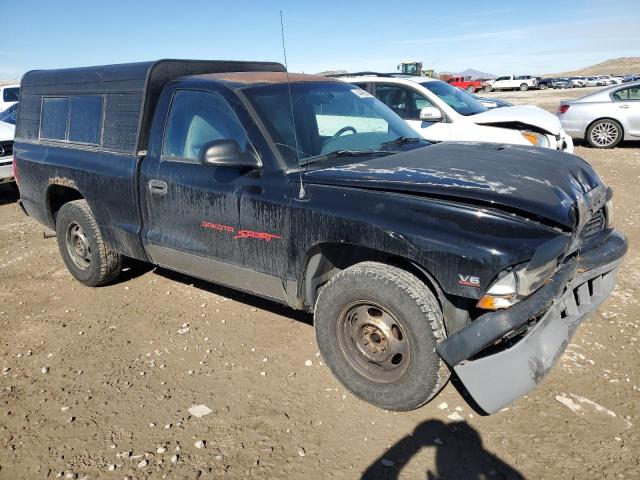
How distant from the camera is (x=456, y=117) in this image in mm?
7270

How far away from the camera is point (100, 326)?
13.6 ft

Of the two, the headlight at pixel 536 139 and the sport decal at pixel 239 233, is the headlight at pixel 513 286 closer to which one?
the sport decal at pixel 239 233

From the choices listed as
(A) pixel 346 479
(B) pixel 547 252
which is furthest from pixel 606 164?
(A) pixel 346 479

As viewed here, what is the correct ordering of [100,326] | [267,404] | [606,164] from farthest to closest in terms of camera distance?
[606,164] → [100,326] → [267,404]

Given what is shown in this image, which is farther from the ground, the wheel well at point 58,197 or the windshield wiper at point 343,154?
the windshield wiper at point 343,154

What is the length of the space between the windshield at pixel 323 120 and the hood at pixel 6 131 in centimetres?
722

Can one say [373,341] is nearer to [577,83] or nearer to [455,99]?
[455,99]

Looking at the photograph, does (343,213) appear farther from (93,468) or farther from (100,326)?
(100,326)

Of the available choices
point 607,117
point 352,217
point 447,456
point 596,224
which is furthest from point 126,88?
point 607,117

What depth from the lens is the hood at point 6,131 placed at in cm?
868

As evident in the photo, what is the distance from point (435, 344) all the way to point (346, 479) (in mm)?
804

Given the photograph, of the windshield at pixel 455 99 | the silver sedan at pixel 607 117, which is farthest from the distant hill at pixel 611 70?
the windshield at pixel 455 99

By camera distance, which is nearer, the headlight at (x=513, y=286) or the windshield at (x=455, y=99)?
the headlight at (x=513, y=286)

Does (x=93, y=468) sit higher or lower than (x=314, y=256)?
lower
